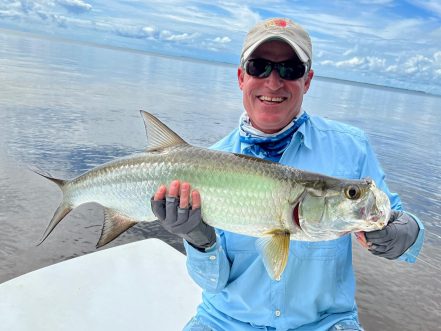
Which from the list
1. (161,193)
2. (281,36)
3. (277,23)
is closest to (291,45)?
(281,36)

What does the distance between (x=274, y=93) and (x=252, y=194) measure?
945mm

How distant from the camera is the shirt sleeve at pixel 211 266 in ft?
10.0

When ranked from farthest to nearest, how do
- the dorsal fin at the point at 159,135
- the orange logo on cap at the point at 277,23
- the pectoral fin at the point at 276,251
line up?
the orange logo on cap at the point at 277,23 < the dorsal fin at the point at 159,135 < the pectoral fin at the point at 276,251

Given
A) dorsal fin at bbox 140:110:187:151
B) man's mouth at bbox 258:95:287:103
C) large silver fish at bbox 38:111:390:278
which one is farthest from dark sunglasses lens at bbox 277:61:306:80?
dorsal fin at bbox 140:110:187:151

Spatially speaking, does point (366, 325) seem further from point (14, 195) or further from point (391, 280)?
point (14, 195)

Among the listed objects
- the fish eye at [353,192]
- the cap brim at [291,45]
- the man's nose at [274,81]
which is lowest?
the fish eye at [353,192]

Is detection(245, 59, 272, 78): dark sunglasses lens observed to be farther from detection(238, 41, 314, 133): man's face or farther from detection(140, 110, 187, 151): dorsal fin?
detection(140, 110, 187, 151): dorsal fin

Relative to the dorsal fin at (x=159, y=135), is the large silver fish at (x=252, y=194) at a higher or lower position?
lower

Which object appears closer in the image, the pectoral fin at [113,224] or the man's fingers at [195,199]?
the man's fingers at [195,199]

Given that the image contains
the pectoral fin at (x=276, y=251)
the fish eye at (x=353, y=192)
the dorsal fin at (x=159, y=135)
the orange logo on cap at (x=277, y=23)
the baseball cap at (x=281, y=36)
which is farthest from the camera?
the orange logo on cap at (x=277, y=23)

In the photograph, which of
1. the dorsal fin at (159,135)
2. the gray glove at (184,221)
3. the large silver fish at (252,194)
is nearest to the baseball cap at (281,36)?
the dorsal fin at (159,135)

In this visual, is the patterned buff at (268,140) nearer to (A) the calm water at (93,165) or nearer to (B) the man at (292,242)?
(B) the man at (292,242)

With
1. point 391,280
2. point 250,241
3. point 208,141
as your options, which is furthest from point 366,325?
A: point 208,141

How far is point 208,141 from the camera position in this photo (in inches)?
607
